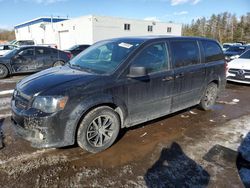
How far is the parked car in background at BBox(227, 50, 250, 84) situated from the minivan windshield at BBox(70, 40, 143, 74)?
6.07m

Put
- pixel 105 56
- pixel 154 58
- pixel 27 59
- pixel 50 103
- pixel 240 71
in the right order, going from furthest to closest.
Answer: pixel 27 59 < pixel 240 71 < pixel 105 56 < pixel 154 58 < pixel 50 103

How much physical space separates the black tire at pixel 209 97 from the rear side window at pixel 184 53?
994mm

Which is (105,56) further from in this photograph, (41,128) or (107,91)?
(41,128)

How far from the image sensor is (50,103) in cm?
289

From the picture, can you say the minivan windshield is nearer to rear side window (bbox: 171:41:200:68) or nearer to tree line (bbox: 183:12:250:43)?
rear side window (bbox: 171:41:200:68)

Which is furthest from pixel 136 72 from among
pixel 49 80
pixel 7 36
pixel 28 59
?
pixel 7 36

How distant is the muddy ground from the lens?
2.73 m

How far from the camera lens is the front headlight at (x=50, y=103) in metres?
2.88

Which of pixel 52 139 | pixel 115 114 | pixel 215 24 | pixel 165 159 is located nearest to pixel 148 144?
pixel 165 159

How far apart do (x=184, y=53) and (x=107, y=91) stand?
2015 millimetres

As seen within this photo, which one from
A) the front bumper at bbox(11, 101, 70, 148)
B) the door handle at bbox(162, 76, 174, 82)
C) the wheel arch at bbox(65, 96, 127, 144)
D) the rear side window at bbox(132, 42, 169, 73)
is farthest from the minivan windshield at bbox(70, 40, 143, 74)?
the front bumper at bbox(11, 101, 70, 148)

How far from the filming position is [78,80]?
10.3 feet

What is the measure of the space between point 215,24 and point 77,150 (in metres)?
77.1

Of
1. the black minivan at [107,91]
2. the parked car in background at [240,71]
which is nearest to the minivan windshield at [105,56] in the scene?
the black minivan at [107,91]
